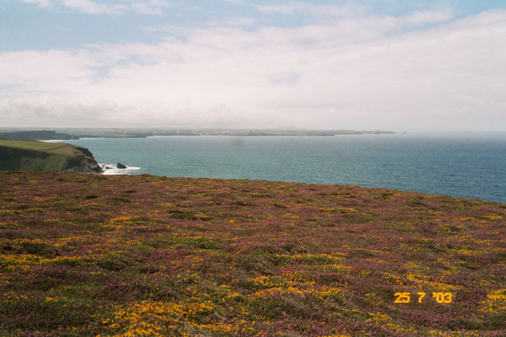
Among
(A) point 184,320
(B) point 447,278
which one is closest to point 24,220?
(A) point 184,320

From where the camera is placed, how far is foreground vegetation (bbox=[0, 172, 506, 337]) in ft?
30.0

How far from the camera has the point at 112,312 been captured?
9219 mm

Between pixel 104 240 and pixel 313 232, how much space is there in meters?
16.0

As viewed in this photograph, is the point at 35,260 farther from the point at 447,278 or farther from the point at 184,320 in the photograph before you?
the point at 447,278

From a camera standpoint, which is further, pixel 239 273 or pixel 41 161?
pixel 41 161

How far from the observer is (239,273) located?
13.8 meters
